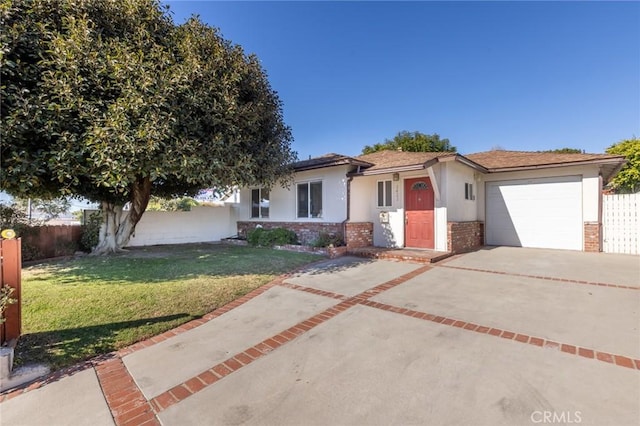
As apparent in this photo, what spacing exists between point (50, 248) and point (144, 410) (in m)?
10.1

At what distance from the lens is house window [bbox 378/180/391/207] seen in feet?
36.6

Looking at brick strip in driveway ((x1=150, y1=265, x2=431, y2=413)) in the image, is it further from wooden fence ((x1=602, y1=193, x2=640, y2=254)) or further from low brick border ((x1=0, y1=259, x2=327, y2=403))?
wooden fence ((x1=602, y1=193, x2=640, y2=254))

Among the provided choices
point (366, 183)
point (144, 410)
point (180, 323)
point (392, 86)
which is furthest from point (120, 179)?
point (392, 86)

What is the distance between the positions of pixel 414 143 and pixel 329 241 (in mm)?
20577

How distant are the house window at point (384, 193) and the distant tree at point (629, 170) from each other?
1740 cm

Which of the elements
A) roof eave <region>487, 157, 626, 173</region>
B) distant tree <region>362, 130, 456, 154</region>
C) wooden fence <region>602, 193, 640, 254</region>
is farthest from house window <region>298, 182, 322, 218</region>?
distant tree <region>362, 130, 456, 154</region>

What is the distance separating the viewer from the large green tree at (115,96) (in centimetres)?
552

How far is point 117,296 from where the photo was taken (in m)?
5.23

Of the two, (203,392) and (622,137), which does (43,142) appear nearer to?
(203,392)

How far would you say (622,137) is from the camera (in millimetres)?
20656

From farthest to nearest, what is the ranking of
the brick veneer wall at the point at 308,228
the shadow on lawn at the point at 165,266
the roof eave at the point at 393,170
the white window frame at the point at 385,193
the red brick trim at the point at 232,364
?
the white window frame at the point at 385,193 < the brick veneer wall at the point at 308,228 < the roof eave at the point at 393,170 < the shadow on lawn at the point at 165,266 < the red brick trim at the point at 232,364

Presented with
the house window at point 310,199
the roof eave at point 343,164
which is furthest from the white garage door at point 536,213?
the house window at point 310,199

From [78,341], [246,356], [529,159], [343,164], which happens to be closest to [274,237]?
[343,164]

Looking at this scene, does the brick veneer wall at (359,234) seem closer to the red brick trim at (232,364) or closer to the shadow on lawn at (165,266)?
the shadow on lawn at (165,266)
